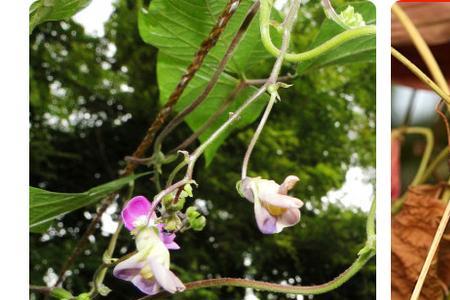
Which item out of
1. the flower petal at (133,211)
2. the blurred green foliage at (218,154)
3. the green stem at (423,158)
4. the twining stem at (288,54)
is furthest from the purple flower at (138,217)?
the blurred green foliage at (218,154)

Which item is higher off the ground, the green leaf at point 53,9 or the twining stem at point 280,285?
the green leaf at point 53,9

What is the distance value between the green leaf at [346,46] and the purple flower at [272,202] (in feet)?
0.75

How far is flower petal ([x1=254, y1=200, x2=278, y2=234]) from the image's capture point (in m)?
0.35

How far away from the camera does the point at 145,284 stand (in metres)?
0.37

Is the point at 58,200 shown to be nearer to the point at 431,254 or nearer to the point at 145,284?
the point at 145,284

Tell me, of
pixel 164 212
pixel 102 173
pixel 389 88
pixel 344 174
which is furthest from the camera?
pixel 102 173

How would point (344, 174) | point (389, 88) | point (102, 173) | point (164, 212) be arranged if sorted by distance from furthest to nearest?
1. point (102, 173)
2. point (344, 174)
3. point (389, 88)
4. point (164, 212)

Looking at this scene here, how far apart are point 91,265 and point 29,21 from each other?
0.54 metres

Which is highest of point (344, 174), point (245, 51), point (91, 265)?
point (344, 174)

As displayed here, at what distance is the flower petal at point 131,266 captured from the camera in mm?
365

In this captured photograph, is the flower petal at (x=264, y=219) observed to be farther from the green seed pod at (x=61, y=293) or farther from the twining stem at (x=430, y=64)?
the green seed pod at (x=61, y=293)

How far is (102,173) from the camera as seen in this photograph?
115 cm
